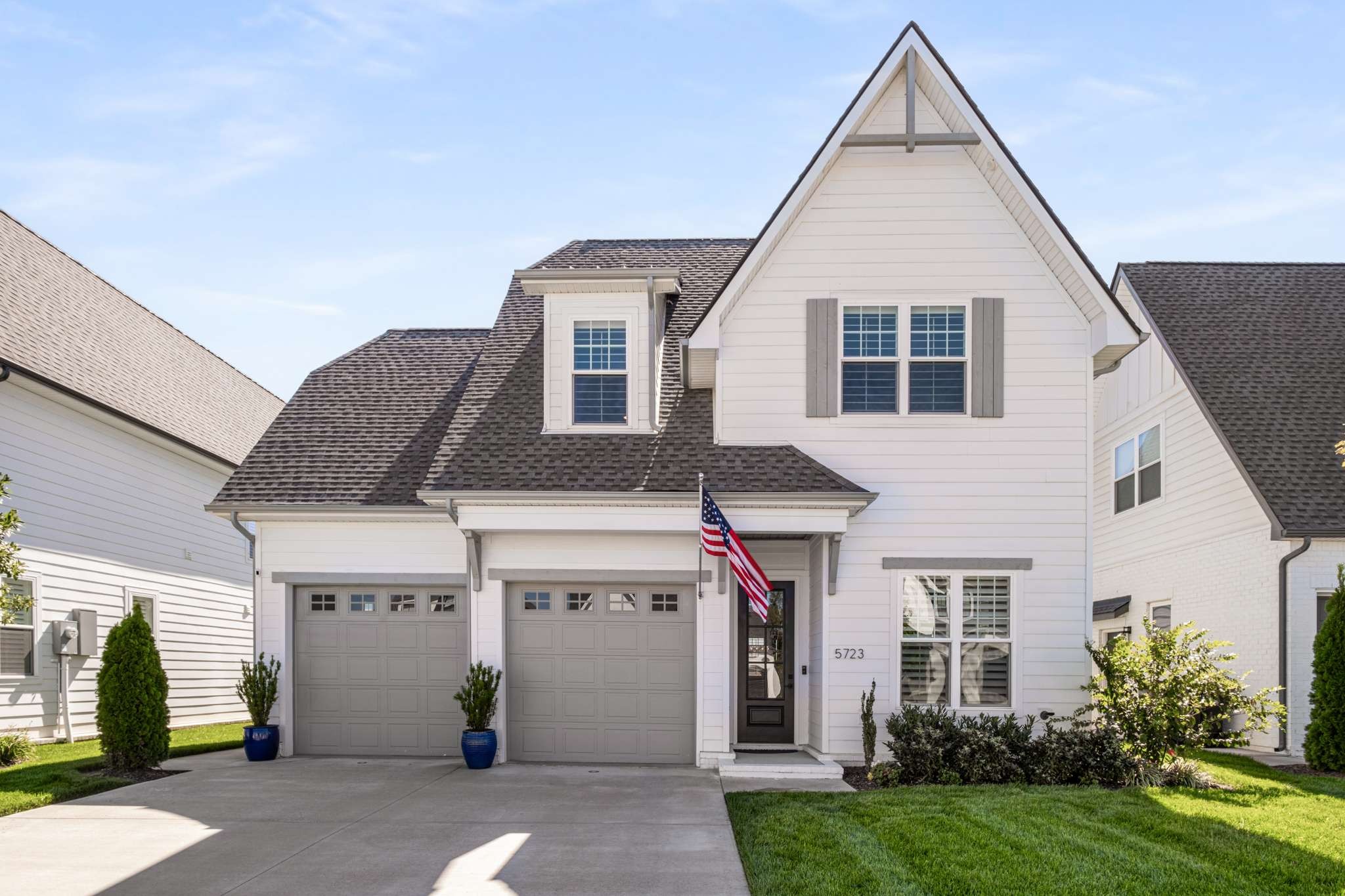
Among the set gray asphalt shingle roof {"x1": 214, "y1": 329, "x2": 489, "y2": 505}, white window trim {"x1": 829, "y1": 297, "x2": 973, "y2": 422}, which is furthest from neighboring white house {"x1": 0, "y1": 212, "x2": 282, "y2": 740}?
white window trim {"x1": 829, "y1": 297, "x2": 973, "y2": 422}

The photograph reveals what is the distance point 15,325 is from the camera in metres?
17.8

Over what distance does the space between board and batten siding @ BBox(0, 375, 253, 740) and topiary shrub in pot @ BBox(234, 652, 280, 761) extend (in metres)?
4.32

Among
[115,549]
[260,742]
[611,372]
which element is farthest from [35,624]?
[611,372]

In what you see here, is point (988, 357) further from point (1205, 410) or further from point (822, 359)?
point (1205, 410)

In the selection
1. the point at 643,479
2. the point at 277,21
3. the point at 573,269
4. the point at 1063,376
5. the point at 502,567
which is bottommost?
the point at 502,567

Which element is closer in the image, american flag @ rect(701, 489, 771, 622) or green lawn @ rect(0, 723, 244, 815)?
green lawn @ rect(0, 723, 244, 815)

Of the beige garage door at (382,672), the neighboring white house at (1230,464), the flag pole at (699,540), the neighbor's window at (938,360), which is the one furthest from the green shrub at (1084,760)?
the beige garage door at (382,672)

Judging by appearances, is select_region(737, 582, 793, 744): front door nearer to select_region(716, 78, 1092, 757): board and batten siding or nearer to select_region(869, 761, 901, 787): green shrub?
select_region(716, 78, 1092, 757): board and batten siding

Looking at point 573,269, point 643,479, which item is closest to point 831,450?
point 643,479

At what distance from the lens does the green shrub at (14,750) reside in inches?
559

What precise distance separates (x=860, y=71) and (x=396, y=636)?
30.9 ft

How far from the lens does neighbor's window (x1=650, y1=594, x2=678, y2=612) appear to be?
15.0m

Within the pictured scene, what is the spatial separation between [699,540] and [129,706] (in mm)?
6942

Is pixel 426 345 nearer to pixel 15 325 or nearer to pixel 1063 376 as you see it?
pixel 15 325
